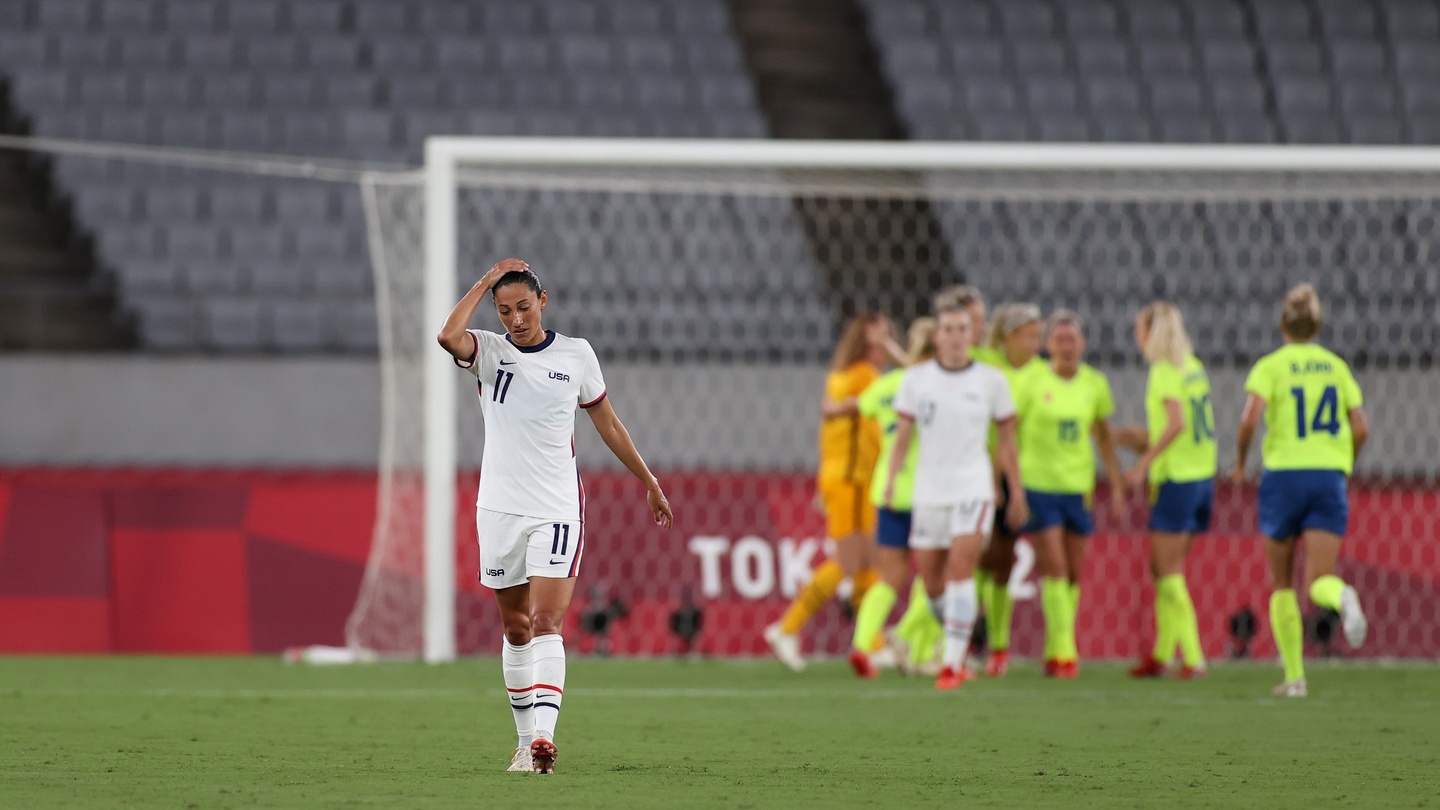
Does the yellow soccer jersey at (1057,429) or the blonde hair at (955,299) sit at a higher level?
the blonde hair at (955,299)

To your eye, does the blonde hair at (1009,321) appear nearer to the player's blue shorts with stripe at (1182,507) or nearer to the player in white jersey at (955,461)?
the player in white jersey at (955,461)

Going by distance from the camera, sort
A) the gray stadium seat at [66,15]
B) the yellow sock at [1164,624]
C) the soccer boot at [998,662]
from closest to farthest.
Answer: the yellow sock at [1164,624] < the soccer boot at [998,662] < the gray stadium seat at [66,15]

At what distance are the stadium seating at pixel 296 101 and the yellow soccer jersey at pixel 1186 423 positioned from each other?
231 inches

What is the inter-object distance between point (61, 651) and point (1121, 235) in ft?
28.9

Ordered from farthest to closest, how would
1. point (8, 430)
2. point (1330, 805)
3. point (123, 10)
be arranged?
point (123, 10)
point (8, 430)
point (1330, 805)

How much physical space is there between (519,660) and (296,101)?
11831 millimetres

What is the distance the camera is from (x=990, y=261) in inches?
612

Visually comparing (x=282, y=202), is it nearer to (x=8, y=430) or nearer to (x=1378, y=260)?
(x=8, y=430)

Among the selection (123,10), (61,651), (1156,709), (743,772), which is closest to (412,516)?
(61,651)

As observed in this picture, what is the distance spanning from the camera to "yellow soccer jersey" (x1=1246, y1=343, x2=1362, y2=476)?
8719 mm

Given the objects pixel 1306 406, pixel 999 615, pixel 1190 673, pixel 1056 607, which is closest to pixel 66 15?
pixel 999 615

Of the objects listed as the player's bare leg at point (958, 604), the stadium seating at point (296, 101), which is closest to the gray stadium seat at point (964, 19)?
the stadium seating at point (296, 101)

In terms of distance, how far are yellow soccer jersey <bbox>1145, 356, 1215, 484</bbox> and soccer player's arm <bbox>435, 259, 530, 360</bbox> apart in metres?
4.94

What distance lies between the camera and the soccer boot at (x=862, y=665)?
9.72 metres
